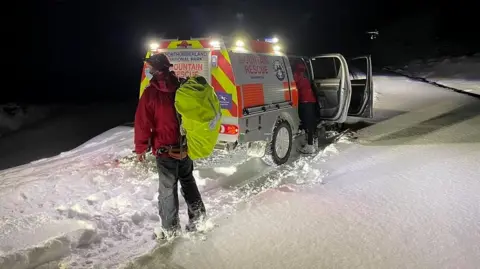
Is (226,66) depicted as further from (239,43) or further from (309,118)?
(309,118)

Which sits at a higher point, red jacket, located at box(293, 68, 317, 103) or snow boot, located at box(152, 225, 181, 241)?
red jacket, located at box(293, 68, 317, 103)

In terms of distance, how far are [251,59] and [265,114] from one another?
90cm

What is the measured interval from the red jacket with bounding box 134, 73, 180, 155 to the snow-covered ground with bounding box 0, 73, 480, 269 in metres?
1.06

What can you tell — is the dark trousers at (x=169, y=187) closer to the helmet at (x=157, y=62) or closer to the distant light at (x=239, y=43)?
the helmet at (x=157, y=62)

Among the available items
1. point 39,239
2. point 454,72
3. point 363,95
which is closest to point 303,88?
point 363,95

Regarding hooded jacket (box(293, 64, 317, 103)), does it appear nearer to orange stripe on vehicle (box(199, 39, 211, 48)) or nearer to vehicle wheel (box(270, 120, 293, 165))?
vehicle wheel (box(270, 120, 293, 165))

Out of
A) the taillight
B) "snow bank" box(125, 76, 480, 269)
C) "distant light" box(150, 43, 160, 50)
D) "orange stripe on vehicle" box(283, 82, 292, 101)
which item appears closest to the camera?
"snow bank" box(125, 76, 480, 269)

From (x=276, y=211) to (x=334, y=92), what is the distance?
4.46 metres

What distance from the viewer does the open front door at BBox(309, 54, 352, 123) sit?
8250mm

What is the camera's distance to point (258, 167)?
6.99 m

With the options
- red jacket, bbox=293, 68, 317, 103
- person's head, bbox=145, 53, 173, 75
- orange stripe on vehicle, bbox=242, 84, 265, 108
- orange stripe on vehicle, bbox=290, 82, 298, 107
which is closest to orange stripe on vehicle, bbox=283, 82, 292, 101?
orange stripe on vehicle, bbox=290, 82, 298, 107

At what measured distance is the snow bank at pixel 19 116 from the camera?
2183 cm

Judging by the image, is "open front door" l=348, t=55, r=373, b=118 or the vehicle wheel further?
"open front door" l=348, t=55, r=373, b=118

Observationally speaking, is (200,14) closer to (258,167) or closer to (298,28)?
(298,28)
